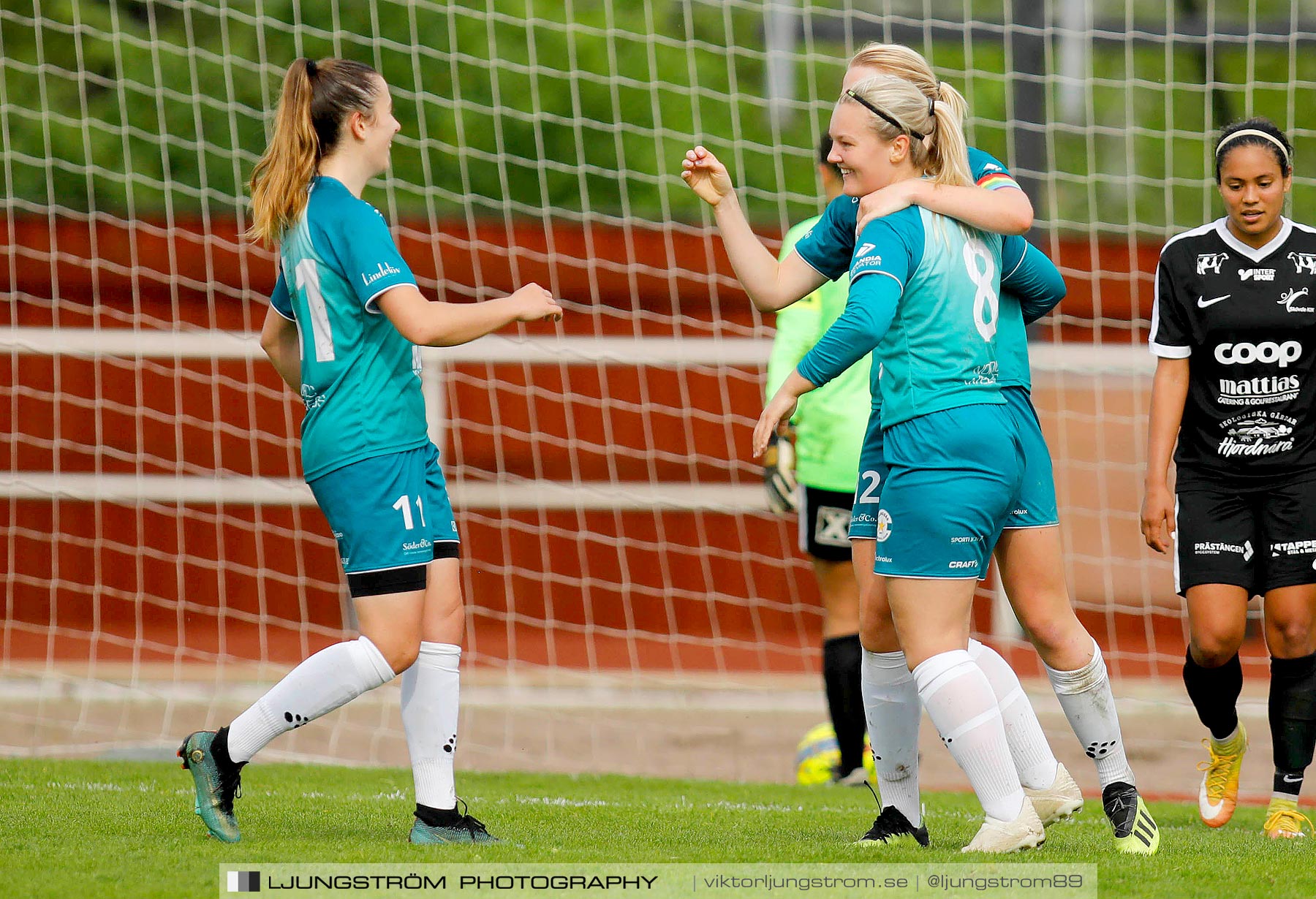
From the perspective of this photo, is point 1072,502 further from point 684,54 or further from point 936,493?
point 684,54

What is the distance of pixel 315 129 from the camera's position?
12.5 ft

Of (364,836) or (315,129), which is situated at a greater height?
(315,129)

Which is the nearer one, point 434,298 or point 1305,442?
point 1305,442

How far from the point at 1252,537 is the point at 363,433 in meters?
2.64

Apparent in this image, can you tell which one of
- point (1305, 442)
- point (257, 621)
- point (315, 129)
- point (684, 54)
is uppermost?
point (684, 54)

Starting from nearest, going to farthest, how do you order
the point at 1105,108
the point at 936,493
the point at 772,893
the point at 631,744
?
the point at 772,893
the point at 936,493
the point at 631,744
the point at 1105,108

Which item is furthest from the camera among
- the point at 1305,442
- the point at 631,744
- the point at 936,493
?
the point at 631,744

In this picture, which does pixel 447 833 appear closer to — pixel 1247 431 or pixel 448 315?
pixel 448 315

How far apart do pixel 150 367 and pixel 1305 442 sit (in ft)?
24.0

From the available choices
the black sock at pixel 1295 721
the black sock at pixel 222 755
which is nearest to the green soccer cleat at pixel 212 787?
the black sock at pixel 222 755

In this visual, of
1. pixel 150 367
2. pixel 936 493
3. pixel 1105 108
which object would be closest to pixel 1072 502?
pixel 150 367

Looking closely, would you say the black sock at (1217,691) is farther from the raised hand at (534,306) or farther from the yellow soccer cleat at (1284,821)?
the raised hand at (534,306)

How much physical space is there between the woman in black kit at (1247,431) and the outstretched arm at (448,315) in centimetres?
194

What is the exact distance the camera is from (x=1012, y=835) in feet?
11.5
